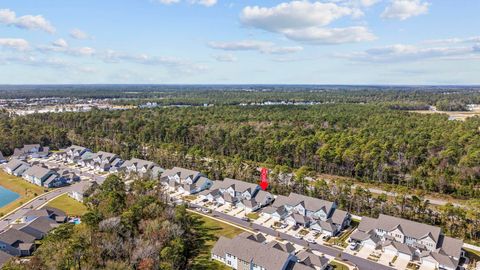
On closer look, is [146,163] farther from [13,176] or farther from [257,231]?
[257,231]

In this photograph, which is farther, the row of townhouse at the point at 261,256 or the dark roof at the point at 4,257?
the dark roof at the point at 4,257

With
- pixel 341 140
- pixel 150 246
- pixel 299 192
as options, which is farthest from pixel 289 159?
pixel 150 246

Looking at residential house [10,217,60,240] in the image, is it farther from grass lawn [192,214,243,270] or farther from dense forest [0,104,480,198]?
dense forest [0,104,480,198]

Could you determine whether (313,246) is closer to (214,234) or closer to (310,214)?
(310,214)

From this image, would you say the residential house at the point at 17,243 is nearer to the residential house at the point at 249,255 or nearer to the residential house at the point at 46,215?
the residential house at the point at 46,215

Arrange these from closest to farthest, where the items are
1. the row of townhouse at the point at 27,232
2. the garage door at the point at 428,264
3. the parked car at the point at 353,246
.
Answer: the garage door at the point at 428,264 < the row of townhouse at the point at 27,232 < the parked car at the point at 353,246

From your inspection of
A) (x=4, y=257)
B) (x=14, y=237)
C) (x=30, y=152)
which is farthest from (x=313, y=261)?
(x=30, y=152)

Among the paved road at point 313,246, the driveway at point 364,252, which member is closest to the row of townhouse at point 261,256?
the paved road at point 313,246
